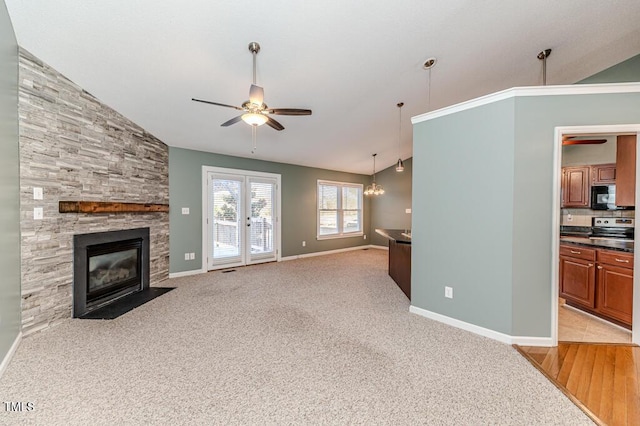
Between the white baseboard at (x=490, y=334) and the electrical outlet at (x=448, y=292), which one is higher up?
the electrical outlet at (x=448, y=292)

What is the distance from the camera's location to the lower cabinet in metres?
2.72

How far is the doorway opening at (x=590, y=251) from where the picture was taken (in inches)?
95.4

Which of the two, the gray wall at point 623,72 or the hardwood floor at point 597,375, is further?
the gray wall at point 623,72

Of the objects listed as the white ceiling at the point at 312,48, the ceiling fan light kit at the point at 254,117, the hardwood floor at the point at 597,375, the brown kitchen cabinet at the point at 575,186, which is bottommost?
the hardwood floor at the point at 597,375

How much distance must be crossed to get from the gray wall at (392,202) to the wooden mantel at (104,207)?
6.17 meters

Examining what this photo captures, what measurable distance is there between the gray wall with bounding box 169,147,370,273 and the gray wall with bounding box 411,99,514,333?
3848 mm

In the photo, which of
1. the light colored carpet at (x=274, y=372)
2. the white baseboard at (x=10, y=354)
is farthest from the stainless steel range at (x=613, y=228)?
the white baseboard at (x=10, y=354)

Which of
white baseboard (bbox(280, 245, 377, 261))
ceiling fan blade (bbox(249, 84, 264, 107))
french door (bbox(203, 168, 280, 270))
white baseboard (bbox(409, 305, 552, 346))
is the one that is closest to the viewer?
ceiling fan blade (bbox(249, 84, 264, 107))

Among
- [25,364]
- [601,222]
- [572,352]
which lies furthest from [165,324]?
[601,222]

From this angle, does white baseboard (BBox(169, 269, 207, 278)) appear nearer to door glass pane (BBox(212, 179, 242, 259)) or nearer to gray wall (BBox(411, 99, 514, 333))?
door glass pane (BBox(212, 179, 242, 259))

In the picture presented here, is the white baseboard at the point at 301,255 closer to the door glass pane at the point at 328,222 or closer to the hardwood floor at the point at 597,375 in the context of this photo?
the door glass pane at the point at 328,222

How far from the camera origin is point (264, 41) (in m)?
Answer: 2.52

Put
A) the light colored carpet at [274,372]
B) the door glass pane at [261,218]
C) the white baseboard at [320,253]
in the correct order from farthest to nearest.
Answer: the white baseboard at [320,253] < the door glass pane at [261,218] < the light colored carpet at [274,372]

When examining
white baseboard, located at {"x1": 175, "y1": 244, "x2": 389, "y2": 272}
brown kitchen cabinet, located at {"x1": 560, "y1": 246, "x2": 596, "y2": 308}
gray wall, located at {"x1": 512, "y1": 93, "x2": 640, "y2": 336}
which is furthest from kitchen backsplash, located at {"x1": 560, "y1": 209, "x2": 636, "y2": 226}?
white baseboard, located at {"x1": 175, "y1": 244, "x2": 389, "y2": 272}
